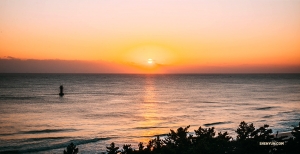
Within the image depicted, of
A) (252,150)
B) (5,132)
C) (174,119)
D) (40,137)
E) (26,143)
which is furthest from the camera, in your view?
(174,119)

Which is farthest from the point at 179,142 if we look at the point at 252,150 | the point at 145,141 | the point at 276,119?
the point at 276,119

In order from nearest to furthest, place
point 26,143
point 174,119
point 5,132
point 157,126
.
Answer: point 26,143 < point 5,132 < point 157,126 < point 174,119

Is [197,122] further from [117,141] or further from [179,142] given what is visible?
[179,142]

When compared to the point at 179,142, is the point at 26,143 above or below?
below

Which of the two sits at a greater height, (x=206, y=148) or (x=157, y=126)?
(x=206, y=148)

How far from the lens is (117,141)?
81.9 feet

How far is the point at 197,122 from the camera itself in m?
34.4

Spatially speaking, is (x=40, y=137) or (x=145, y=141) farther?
(x=40, y=137)

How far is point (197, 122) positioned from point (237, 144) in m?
25.5

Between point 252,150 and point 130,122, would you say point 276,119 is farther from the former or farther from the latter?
point 252,150

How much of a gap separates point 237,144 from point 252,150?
0.50 metres

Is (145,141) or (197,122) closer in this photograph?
(145,141)

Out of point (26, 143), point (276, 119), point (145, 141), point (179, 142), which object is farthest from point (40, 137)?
point (276, 119)

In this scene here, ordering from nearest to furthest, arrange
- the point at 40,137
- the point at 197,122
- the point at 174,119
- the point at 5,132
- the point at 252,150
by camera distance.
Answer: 1. the point at 252,150
2. the point at 40,137
3. the point at 5,132
4. the point at 197,122
5. the point at 174,119
